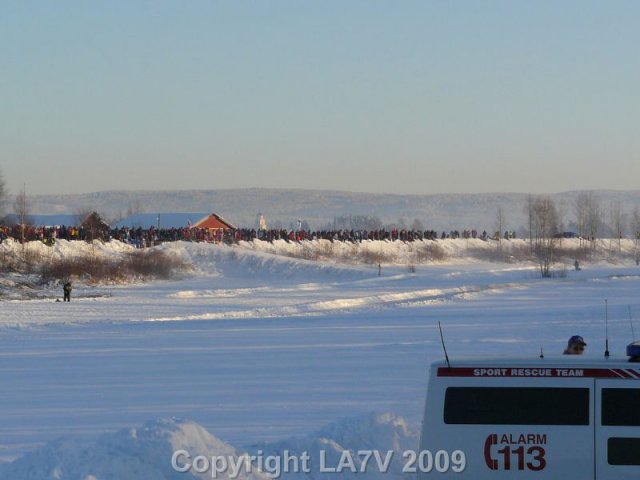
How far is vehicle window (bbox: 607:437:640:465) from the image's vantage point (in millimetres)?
8352

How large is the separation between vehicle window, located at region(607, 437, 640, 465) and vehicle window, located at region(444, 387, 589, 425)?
293mm

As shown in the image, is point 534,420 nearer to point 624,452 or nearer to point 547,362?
point 547,362

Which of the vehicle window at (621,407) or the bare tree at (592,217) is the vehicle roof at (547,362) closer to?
the vehicle window at (621,407)

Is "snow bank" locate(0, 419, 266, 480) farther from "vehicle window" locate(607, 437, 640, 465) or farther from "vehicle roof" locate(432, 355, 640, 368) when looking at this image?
"vehicle window" locate(607, 437, 640, 465)

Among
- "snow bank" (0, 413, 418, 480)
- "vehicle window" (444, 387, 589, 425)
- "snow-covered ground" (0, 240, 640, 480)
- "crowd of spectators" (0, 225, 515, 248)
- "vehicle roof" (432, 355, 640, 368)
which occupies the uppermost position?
"crowd of spectators" (0, 225, 515, 248)

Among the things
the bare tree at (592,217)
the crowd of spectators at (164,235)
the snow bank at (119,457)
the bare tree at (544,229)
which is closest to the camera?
the snow bank at (119,457)

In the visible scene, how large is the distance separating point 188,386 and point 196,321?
19.1 metres

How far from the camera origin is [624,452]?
330 inches

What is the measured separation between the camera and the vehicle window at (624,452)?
8.35m

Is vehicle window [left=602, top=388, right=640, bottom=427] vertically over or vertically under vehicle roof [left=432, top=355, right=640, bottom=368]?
under

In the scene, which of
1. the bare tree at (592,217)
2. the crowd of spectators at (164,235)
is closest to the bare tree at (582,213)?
the bare tree at (592,217)

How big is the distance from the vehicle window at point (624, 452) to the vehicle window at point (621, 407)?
123 mm

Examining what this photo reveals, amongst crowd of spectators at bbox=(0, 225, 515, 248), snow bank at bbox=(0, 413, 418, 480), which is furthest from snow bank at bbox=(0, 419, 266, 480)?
crowd of spectators at bbox=(0, 225, 515, 248)

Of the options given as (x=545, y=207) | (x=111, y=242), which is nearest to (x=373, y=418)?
(x=111, y=242)
